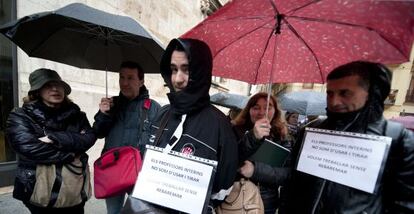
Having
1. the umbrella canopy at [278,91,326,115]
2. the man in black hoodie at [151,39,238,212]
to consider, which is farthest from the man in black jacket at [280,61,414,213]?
the umbrella canopy at [278,91,326,115]

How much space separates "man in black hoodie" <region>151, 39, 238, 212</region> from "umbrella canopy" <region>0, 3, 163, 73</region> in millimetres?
718

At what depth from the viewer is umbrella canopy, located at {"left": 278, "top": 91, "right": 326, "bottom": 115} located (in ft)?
18.1

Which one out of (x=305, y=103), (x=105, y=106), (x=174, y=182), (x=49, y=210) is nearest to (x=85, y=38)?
Result: (x=105, y=106)

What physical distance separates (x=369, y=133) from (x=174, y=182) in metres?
1.07

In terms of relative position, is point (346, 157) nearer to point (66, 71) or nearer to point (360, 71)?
point (360, 71)

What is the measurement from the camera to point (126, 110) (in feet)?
7.54

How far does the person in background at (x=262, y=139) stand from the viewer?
4.78 feet

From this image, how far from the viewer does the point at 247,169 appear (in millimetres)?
1612

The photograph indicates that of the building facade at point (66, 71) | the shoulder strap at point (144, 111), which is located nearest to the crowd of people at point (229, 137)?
the shoulder strap at point (144, 111)

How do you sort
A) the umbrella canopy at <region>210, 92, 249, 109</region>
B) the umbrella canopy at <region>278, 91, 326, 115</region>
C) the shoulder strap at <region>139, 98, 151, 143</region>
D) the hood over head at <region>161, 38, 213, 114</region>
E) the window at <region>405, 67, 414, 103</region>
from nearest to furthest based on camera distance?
the hood over head at <region>161, 38, 213, 114</region>
the shoulder strap at <region>139, 98, 151, 143</region>
the umbrella canopy at <region>210, 92, 249, 109</region>
the umbrella canopy at <region>278, 91, 326, 115</region>
the window at <region>405, 67, 414, 103</region>

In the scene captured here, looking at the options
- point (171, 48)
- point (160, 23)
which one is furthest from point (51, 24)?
point (160, 23)

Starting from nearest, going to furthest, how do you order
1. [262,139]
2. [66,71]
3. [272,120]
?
1. [262,139]
2. [272,120]
3. [66,71]

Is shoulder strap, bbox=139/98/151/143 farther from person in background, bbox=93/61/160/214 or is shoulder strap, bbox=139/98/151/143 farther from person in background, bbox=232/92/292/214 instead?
person in background, bbox=232/92/292/214

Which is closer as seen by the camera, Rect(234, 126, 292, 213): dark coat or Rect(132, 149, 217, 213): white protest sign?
Rect(132, 149, 217, 213): white protest sign
